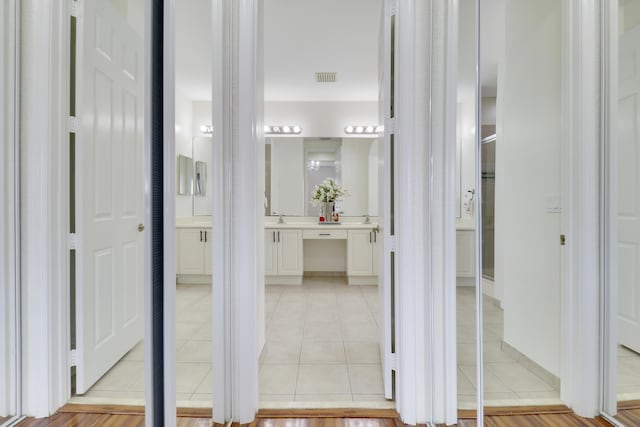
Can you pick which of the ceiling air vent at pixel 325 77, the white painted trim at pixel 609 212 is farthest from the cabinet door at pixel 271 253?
the white painted trim at pixel 609 212

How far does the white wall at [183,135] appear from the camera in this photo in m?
1.07

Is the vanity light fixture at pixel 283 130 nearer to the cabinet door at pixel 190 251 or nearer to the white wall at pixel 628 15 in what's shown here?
the cabinet door at pixel 190 251

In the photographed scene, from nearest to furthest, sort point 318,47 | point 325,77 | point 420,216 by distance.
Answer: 1. point 420,216
2. point 318,47
3. point 325,77

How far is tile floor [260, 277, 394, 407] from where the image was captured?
74.6 inches

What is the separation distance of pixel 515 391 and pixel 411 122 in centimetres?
116

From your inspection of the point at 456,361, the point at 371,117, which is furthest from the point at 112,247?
the point at 371,117

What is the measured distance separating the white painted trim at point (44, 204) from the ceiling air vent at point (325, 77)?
3.84 meters

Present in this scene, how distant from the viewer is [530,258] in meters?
0.97

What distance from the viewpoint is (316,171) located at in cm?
500

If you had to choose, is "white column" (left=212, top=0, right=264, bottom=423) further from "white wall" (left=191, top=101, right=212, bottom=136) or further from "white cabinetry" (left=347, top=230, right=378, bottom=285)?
"white cabinetry" (left=347, top=230, right=378, bottom=285)

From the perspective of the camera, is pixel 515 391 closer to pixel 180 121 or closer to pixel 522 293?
pixel 522 293

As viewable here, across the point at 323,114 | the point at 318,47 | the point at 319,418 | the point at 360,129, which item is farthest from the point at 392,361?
the point at 323,114

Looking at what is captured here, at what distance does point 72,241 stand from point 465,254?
1248mm

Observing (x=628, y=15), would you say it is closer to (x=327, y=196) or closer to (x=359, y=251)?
(x=359, y=251)
